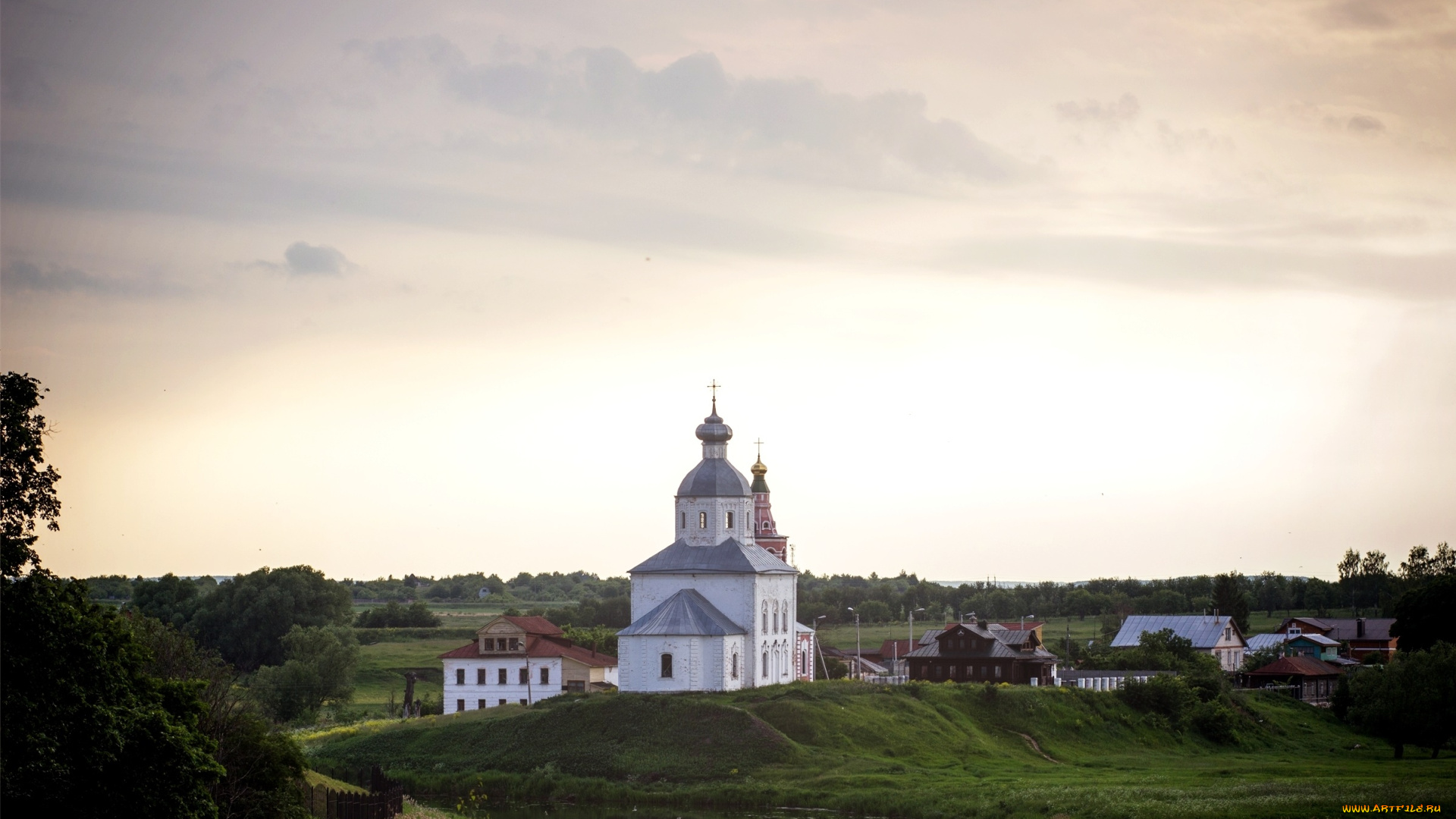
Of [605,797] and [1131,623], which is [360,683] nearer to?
[605,797]

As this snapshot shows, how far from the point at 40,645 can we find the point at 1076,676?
185 feet

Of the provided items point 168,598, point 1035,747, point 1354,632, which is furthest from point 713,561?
point 1354,632

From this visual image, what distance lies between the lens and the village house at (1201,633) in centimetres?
9556

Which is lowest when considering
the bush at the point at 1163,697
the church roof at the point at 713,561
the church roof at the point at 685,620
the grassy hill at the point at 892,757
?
the grassy hill at the point at 892,757

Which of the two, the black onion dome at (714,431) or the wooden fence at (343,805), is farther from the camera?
the black onion dome at (714,431)

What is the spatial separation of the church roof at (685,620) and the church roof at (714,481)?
5012 millimetres

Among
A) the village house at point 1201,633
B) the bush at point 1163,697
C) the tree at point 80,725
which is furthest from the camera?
the village house at point 1201,633

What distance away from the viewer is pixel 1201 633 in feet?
318

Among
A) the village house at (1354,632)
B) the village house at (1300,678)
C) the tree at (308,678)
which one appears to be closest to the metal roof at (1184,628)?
the village house at (1354,632)

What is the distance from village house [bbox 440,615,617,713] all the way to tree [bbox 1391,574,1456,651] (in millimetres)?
40718

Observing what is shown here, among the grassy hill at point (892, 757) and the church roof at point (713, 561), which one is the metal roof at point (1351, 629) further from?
the church roof at point (713, 561)

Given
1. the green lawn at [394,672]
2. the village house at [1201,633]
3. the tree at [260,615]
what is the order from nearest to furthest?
the green lawn at [394,672] < the tree at [260,615] < the village house at [1201,633]

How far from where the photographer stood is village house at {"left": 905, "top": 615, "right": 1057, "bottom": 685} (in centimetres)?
7094

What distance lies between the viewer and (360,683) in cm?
8688
